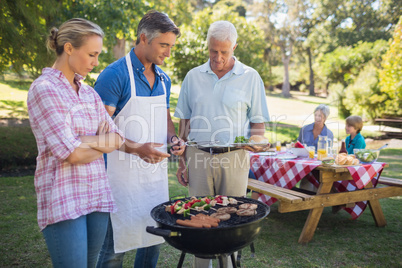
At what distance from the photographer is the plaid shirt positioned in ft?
4.83

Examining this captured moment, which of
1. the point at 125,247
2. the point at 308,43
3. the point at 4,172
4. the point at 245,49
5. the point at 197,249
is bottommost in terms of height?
the point at 4,172

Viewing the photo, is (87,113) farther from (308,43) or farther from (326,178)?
(308,43)

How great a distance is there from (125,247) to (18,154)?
6301mm

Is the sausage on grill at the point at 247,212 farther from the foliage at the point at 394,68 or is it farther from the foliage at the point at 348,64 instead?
the foliage at the point at 348,64

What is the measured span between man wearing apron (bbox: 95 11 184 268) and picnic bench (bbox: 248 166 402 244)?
191 centimetres

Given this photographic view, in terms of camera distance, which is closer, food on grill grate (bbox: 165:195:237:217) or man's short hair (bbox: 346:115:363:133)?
food on grill grate (bbox: 165:195:237:217)

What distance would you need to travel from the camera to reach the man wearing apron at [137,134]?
2.09m

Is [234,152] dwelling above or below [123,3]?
below

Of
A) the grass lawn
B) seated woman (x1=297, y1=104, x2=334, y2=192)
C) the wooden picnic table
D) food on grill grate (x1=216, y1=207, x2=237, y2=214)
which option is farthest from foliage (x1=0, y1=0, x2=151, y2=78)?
food on grill grate (x1=216, y1=207, x2=237, y2=214)

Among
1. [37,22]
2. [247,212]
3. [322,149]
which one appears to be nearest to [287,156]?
[322,149]

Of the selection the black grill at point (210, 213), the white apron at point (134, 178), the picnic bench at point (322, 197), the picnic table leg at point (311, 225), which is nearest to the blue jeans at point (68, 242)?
the black grill at point (210, 213)

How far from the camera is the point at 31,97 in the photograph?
1.48 meters

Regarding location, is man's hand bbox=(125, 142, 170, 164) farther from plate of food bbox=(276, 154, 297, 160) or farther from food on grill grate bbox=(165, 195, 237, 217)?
plate of food bbox=(276, 154, 297, 160)

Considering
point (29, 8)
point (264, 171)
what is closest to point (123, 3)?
point (29, 8)
